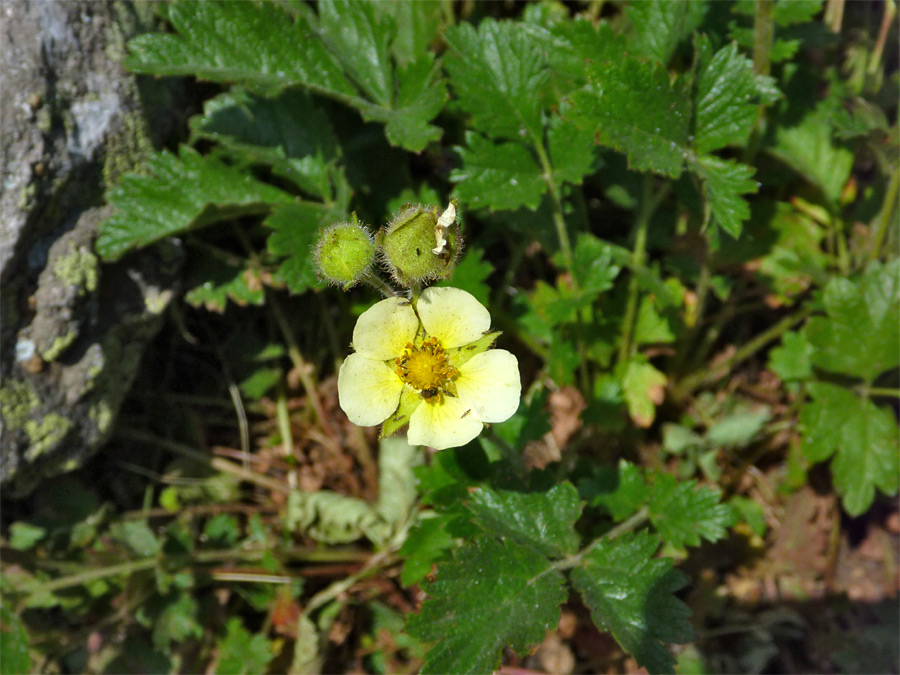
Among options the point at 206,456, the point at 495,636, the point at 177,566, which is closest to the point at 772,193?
the point at 495,636

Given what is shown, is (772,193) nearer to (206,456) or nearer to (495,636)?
(495,636)

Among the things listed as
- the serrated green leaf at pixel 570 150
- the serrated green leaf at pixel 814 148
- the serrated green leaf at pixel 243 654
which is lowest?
the serrated green leaf at pixel 243 654

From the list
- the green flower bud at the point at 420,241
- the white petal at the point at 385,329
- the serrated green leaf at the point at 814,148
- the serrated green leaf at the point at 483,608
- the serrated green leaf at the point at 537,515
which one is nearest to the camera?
the green flower bud at the point at 420,241

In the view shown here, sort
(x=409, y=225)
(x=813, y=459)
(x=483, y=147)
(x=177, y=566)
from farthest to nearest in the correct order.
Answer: (x=177, y=566) → (x=813, y=459) → (x=483, y=147) → (x=409, y=225)

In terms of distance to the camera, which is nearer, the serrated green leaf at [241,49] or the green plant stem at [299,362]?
the serrated green leaf at [241,49]

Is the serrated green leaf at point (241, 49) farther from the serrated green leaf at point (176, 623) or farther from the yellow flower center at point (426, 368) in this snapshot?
the serrated green leaf at point (176, 623)

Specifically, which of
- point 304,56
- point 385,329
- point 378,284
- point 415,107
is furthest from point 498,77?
point 385,329

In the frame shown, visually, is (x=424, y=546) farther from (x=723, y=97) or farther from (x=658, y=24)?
(x=658, y=24)

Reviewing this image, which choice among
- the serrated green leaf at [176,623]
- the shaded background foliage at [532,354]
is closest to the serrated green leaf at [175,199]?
the shaded background foliage at [532,354]
